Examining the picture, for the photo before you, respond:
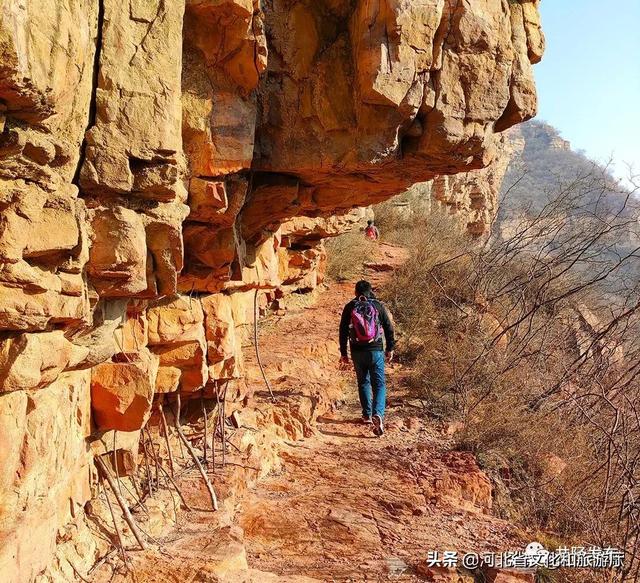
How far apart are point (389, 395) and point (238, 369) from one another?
2.92 meters

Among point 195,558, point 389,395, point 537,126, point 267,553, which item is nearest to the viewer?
point 195,558

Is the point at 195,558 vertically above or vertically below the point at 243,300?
below

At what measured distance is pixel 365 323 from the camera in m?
6.39

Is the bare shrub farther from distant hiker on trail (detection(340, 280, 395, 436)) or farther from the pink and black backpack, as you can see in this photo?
the pink and black backpack

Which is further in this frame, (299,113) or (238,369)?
(238,369)

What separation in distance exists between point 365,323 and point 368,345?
0.25 meters

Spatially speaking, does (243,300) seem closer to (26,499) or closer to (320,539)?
(320,539)

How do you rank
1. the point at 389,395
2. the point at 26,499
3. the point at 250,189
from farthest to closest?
the point at 389,395 < the point at 250,189 < the point at 26,499

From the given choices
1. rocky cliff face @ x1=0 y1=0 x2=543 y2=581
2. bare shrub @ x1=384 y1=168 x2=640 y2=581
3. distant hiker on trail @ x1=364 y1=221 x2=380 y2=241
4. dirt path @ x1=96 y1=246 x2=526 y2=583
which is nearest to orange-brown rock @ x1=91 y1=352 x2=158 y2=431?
rocky cliff face @ x1=0 y1=0 x2=543 y2=581

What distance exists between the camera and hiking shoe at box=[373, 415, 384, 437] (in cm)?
628

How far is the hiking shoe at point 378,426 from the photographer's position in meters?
6.28

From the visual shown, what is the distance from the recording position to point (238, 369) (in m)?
5.38

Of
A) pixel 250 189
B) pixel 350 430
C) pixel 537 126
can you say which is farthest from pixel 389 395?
pixel 537 126

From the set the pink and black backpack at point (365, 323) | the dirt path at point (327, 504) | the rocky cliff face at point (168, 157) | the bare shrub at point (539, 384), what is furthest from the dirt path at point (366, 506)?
the rocky cliff face at point (168, 157)
